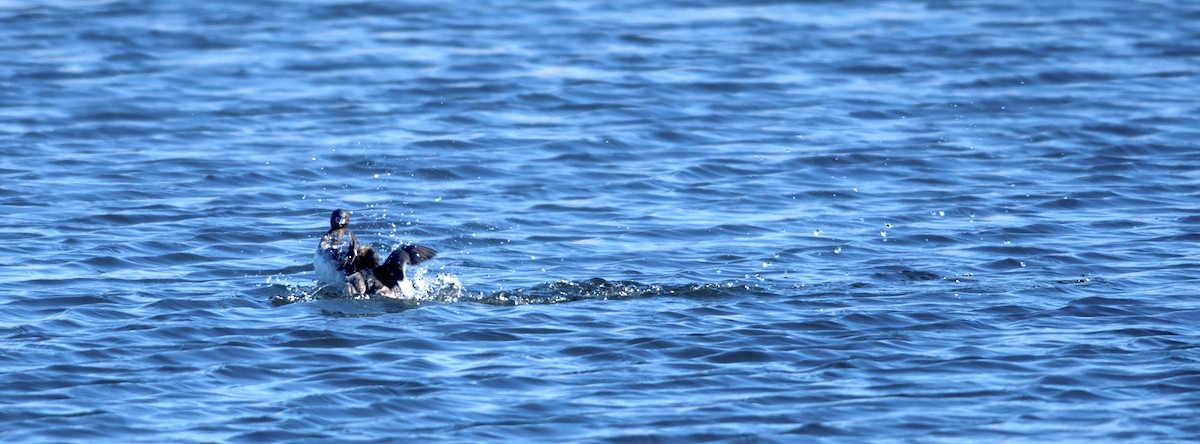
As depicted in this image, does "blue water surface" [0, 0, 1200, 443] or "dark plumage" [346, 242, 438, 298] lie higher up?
"dark plumage" [346, 242, 438, 298]

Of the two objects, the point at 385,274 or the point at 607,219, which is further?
the point at 607,219

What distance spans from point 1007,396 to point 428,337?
3.56m

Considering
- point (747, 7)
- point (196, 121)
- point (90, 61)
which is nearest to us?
point (196, 121)

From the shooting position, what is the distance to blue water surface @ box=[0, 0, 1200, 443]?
9.72 m

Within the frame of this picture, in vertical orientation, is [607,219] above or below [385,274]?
below

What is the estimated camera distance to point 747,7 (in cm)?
2697

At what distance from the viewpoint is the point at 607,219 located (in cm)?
1498

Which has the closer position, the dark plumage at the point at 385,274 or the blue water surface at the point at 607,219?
→ the blue water surface at the point at 607,219

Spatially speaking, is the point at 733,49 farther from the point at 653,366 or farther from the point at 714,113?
the point at 653,366

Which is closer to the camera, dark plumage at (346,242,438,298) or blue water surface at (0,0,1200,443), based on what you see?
blue water surface at (0,0,1200,443)

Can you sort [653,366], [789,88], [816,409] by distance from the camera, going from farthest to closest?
[789,88] < [653,366] < [816,409]

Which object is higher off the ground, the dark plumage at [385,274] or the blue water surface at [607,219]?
the dark plumage at [385,274]

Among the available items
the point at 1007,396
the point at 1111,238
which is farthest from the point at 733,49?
the point at 1007,396

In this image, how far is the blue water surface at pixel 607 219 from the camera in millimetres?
9719
